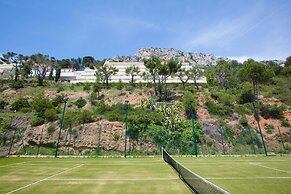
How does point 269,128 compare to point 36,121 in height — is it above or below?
below

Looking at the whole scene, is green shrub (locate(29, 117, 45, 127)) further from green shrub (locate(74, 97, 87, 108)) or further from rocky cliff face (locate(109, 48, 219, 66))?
rocky cliff face (locate(109, 48, 219, 66))

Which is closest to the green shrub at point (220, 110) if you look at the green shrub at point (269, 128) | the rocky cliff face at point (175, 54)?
the green shrub at point (269, 128)

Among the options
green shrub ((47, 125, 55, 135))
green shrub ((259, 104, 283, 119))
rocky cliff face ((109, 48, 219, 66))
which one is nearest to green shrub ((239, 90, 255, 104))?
green shrub ((259, 104, 283, 119))

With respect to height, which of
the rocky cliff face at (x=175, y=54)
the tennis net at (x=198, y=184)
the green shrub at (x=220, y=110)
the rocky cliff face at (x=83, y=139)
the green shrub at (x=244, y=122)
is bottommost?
the tennis net at (x=198, y=184)

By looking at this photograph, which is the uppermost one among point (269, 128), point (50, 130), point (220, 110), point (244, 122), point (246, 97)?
point (246, 97)

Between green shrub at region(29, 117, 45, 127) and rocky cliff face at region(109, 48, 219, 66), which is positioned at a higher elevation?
rocky cliff face at region(109, 48, 219, 66)

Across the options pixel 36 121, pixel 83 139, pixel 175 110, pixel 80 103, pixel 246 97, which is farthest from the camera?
pixel 80 103

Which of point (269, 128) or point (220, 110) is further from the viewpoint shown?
point (220, 110)

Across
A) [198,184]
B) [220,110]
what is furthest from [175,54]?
[198,184]

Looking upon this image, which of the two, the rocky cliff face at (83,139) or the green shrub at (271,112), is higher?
the green shrub at (271,112)

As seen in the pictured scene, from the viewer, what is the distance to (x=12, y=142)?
16.5 m

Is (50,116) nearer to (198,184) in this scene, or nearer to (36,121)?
(36,121)

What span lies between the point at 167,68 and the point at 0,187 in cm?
2964

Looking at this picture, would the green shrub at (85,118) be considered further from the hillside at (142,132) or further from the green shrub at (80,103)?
the green shrub at (80,103)
